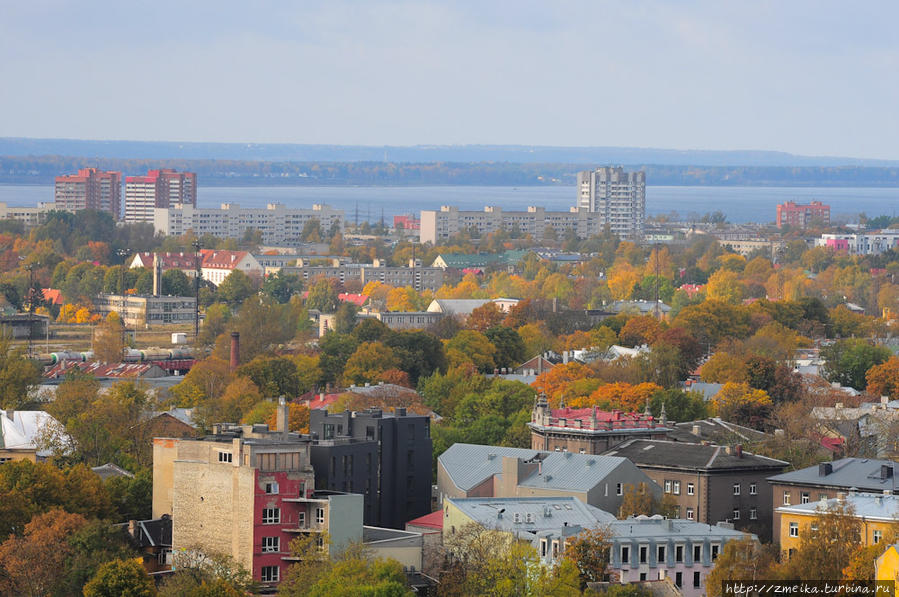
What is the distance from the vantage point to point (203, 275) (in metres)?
148

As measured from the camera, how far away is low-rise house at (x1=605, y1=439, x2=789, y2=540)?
154ft

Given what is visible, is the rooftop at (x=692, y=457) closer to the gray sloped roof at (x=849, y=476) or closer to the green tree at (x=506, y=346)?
the gray sloped roof at (x=849, y=476)

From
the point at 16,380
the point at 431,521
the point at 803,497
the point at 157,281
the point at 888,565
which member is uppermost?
the point at 888,565

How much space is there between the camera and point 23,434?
5434 cm

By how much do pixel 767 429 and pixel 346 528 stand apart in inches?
869

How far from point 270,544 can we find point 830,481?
37.9 ft

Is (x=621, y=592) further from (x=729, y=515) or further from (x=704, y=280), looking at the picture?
(x=704, y=280)

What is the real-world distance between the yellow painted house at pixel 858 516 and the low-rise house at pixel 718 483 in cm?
359

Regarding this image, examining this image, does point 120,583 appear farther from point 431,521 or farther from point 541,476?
point 541,476

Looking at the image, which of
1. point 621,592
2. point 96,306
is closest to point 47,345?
point 96,306

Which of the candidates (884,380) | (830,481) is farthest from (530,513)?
(884,380)

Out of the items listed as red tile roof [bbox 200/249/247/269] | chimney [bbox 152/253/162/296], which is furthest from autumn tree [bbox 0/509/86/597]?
red tile roof [bbox 200/249/247/269]

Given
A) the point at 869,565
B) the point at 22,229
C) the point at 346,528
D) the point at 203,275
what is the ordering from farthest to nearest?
the point at 22,229, the point at 203,275, the point at 346,528, the point at 869,565

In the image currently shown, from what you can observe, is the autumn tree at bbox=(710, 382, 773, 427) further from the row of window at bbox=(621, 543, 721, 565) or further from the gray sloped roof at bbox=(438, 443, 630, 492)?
the row of window at bbox=(621, 543, 721, 565)
